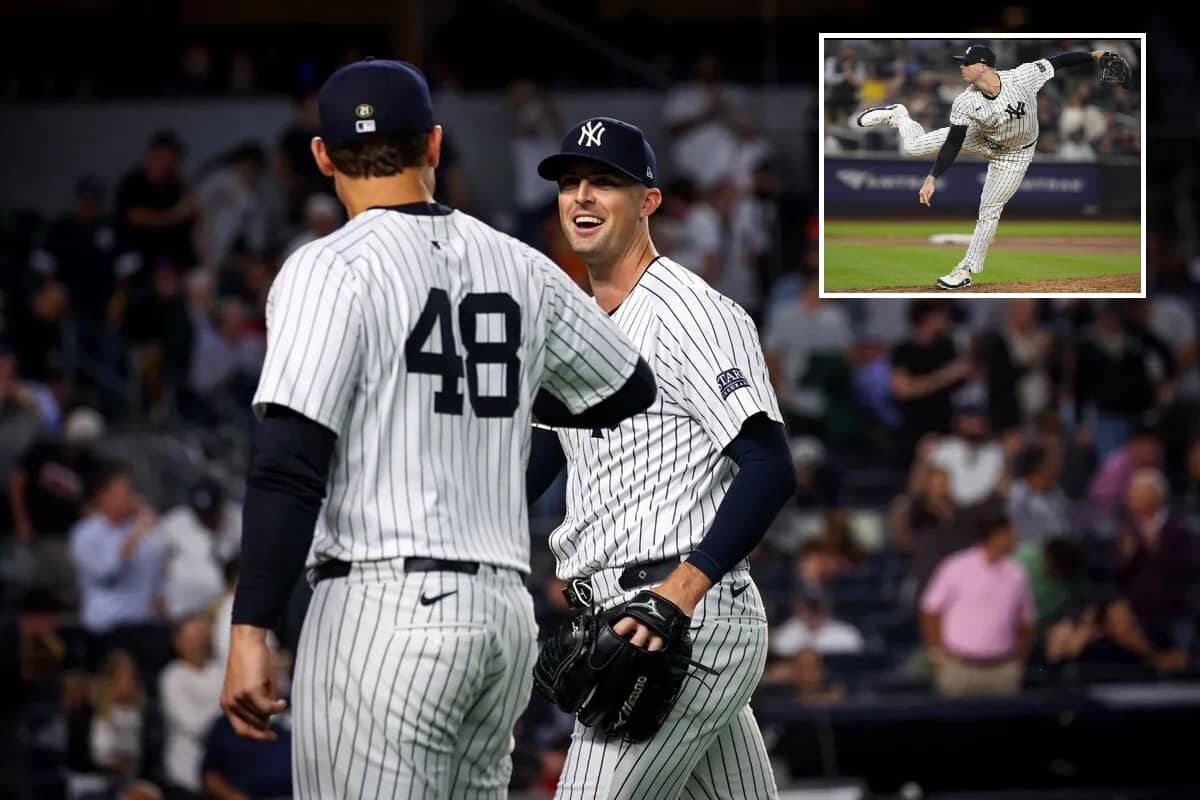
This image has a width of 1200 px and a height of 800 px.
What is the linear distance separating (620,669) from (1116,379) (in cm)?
765

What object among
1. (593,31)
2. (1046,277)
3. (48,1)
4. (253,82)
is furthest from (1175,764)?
(48,1)


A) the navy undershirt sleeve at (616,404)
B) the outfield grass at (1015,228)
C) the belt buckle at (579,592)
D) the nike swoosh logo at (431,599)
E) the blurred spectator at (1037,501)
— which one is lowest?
the blurred spectator at (1037,501)

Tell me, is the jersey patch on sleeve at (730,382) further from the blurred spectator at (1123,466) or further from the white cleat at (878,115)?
the blurred spectator at (1123,466)

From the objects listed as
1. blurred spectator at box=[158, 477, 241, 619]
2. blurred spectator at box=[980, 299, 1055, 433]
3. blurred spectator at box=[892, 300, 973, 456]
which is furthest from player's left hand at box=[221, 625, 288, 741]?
blurred spectator at box=[980, 299, 1055, 433]

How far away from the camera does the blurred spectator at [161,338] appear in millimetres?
11625

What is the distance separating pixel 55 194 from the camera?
46.4 feet

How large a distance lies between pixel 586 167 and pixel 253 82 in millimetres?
10770

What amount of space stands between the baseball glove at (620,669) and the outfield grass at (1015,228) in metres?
1.03

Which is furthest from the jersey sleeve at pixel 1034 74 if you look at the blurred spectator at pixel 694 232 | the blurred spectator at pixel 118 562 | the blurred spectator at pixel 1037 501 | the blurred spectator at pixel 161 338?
the blurred spectator at pixel 161 338

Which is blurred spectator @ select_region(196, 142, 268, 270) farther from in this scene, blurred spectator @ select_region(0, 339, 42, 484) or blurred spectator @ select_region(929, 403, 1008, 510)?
blurred spectator @ select_region(929, 403, 1008, 510)

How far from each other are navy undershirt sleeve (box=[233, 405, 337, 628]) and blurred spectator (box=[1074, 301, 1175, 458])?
8.17 meters

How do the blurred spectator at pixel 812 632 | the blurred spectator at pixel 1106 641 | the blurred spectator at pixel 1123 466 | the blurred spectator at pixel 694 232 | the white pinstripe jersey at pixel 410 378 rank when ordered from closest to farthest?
the white pinstripe jersey at pixel 410 378 < the blurred spectator at pixel 812 632 < the blurred spectator at pixel 1106 641 < the blurred spectator at pixel 694 232 < the blurred spectator at pixel 1123 466

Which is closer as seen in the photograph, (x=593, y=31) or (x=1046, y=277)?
(x=1046, y=277)

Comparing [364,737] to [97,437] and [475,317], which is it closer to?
[475,317]
